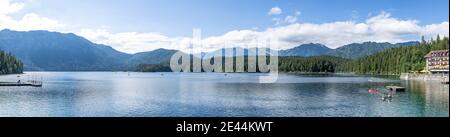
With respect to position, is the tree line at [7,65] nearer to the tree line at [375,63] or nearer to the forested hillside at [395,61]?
the tree line at [375,63]

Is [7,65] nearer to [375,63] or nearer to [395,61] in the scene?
[395,61]

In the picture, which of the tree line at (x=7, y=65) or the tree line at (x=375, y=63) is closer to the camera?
the tree line at (x=7, y=65)

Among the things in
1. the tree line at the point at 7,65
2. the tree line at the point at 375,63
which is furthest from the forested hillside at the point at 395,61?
the tree line at the point at 7,65

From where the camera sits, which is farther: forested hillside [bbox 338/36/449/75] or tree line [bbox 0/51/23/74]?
forested hillside [bbox 338/36/449/75]

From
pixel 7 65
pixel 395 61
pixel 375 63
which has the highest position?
pixel 395 61

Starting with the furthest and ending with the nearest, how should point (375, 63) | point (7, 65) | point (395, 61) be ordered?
point (375, 63) < point (395, 61) < point (7, 65)

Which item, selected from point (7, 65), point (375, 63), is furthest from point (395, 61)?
point (7, 65)

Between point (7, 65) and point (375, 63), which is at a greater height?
point (375, 63)

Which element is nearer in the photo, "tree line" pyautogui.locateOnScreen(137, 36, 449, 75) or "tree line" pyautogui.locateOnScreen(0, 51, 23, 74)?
"tree line" pyautogui.locateOnScreen(0, 51, 23, 74)

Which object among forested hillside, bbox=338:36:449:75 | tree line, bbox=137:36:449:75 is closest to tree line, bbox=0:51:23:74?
tree line, bbox=137:36:449:75

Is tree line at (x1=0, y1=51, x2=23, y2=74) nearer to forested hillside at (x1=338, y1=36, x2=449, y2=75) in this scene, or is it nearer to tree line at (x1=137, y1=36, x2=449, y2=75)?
tree line at (x1=137, y1=36, x2=449, y2=75)
